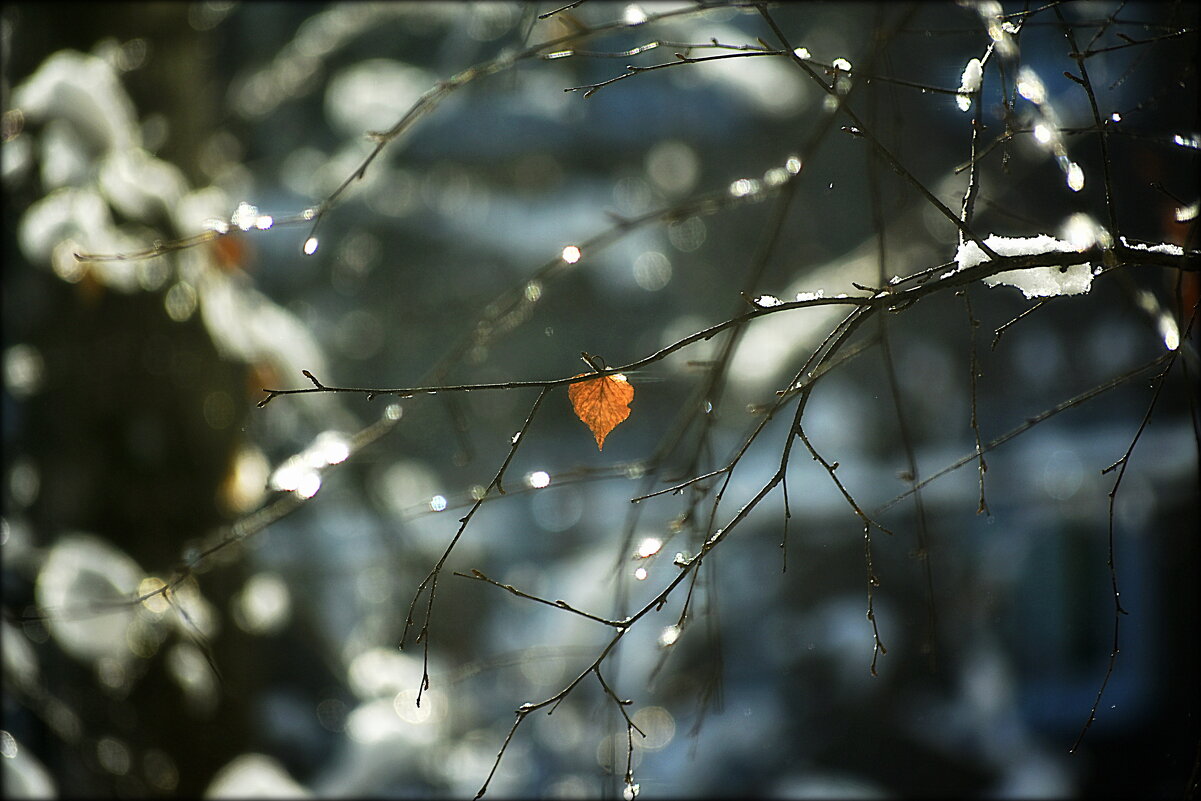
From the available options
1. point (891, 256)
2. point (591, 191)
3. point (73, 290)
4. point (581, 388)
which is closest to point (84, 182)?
point (73, 290)

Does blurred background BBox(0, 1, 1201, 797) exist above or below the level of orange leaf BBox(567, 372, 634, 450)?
below

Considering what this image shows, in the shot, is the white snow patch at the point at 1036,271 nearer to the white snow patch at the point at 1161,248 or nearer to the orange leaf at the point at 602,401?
the white snow patch at the point at 1161,248

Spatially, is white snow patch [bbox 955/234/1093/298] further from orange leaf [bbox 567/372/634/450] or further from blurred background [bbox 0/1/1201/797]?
orange leaf [bbox 567/372/634/450]

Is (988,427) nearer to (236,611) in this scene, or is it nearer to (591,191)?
(591,191)

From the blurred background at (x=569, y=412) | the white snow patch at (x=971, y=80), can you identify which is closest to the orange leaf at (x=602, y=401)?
the blurred background at (x=569, y=412)

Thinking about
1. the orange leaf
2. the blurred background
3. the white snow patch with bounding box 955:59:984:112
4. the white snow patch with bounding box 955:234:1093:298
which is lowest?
the blurred background

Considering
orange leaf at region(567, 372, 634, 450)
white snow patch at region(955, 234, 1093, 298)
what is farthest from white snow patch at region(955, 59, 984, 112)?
orange leaf at region(567, 372, 634, 450)

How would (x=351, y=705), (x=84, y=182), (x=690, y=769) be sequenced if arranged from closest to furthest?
(x=84, y=182), (x=690, y=769), (x=351, y=705)
